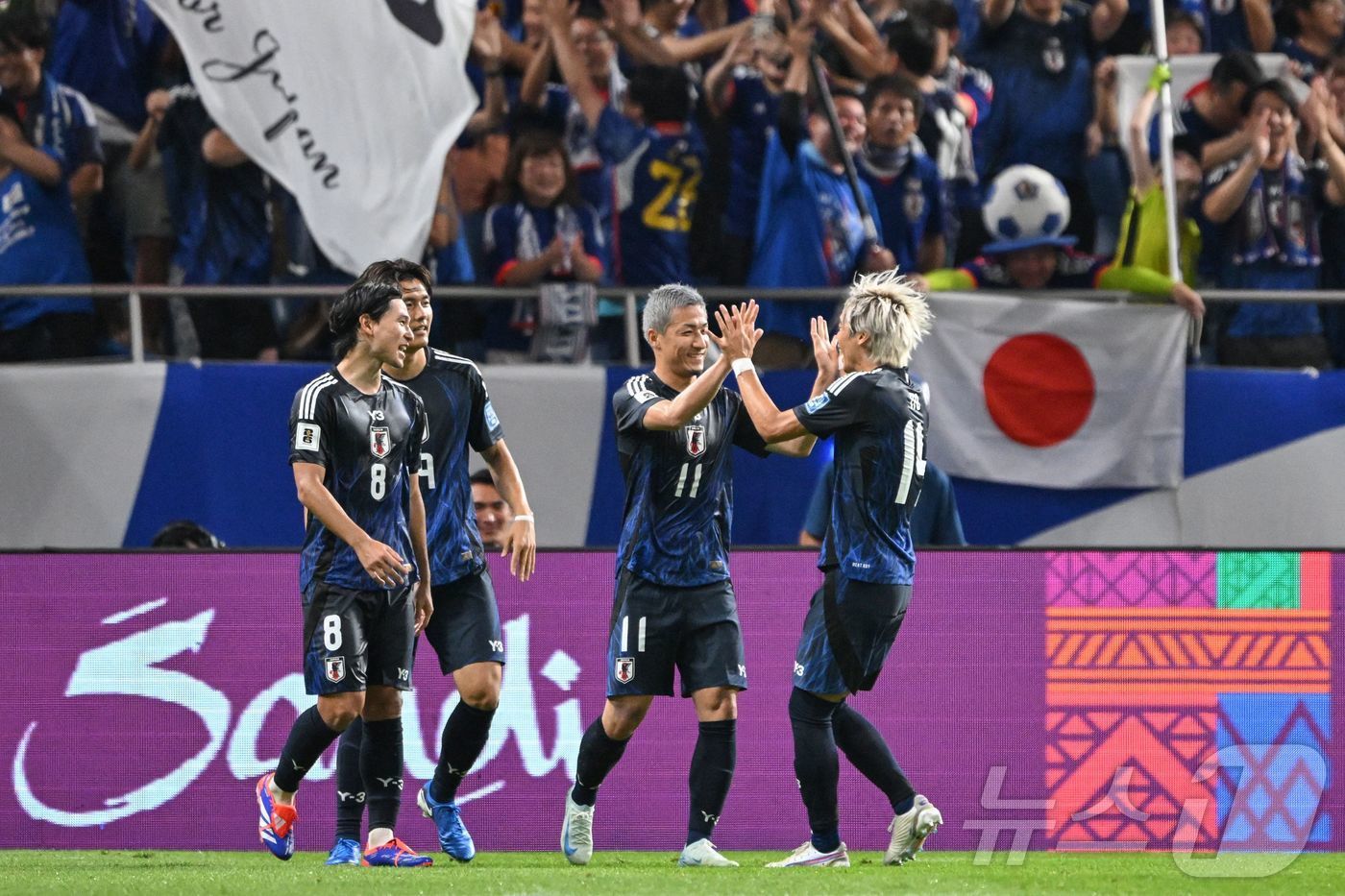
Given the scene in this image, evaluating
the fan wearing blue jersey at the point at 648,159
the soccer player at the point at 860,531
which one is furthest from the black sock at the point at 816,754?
the fan wearing blue jersey at the point at 648,159

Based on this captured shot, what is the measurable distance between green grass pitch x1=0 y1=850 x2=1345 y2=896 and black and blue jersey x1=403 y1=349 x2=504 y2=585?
119 centimetres

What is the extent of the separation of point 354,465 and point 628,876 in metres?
1.73

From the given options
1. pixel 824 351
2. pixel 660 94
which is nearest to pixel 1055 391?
pixel 660 94

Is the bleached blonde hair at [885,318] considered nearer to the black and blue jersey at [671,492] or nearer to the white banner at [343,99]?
the black and blue jersey at [671,492]

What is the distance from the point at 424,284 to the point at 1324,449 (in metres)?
5.48

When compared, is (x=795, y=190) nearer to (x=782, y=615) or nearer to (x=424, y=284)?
(x=782, y=615)

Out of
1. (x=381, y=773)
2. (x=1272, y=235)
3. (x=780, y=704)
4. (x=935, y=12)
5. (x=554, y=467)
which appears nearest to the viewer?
(x=381, y=773)

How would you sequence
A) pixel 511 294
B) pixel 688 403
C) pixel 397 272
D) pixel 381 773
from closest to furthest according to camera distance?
pixel 688 403, pixel 397 272, pixel 381 773, pixel 511 294

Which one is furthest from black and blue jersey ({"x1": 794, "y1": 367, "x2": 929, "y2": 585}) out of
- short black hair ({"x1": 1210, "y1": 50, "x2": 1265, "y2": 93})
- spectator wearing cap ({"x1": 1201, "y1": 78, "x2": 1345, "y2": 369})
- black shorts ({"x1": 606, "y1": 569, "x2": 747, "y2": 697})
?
short black hair ({"x1": 1210, "y1": 50, "x2": 1265, "y2": 93})

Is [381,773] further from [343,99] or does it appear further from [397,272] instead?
[343,99]

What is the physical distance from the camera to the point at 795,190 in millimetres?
10383

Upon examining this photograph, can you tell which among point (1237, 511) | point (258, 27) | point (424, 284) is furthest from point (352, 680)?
point (1237, 511)

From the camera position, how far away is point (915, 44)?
35.4 feet

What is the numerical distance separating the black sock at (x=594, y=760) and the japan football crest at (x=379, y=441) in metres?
1.38
